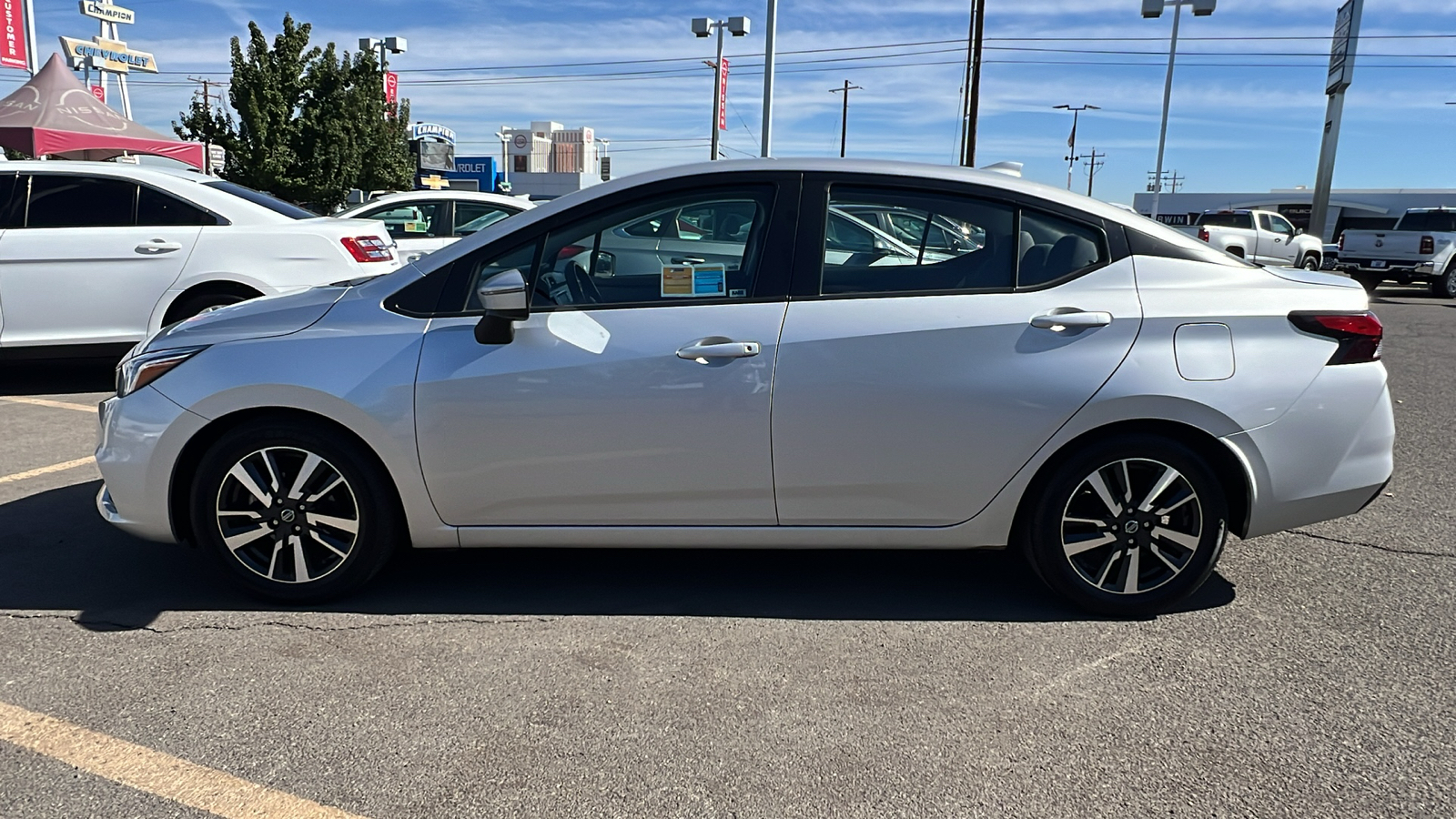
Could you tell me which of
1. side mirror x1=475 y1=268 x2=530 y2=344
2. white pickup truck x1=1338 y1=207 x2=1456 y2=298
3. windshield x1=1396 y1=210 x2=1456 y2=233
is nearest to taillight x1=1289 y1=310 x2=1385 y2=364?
side mirror x1=475 y1=268 x2=530 y2=344

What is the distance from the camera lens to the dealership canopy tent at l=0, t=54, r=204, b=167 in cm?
1714

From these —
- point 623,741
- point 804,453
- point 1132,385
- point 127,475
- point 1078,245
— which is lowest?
point 623,741

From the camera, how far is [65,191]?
24.8 ft

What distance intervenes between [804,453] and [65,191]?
6606 millimetres

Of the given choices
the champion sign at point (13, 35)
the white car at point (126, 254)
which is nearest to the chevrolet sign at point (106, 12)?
the champion sign at point (13, 35)

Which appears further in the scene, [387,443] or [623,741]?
[387,443]

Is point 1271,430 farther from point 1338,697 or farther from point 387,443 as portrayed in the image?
point 387,443

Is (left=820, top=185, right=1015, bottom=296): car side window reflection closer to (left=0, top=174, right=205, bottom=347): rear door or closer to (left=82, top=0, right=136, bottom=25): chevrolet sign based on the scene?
(left=0, top=174, right=205, bottom=347): rear door

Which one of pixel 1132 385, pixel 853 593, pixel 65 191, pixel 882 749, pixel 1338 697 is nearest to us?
pixel 882 749

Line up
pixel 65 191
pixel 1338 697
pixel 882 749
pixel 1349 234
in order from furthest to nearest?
1. pixel 1349 234
2. pixel 65 191
3. pixel 1338 697
4. pixel 882 749

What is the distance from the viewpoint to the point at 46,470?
5.69m

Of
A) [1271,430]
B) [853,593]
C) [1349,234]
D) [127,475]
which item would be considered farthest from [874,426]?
[1349,234]

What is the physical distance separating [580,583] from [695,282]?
1280 millimetres

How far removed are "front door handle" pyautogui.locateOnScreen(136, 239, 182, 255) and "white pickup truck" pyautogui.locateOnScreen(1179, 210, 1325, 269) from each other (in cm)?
2191
